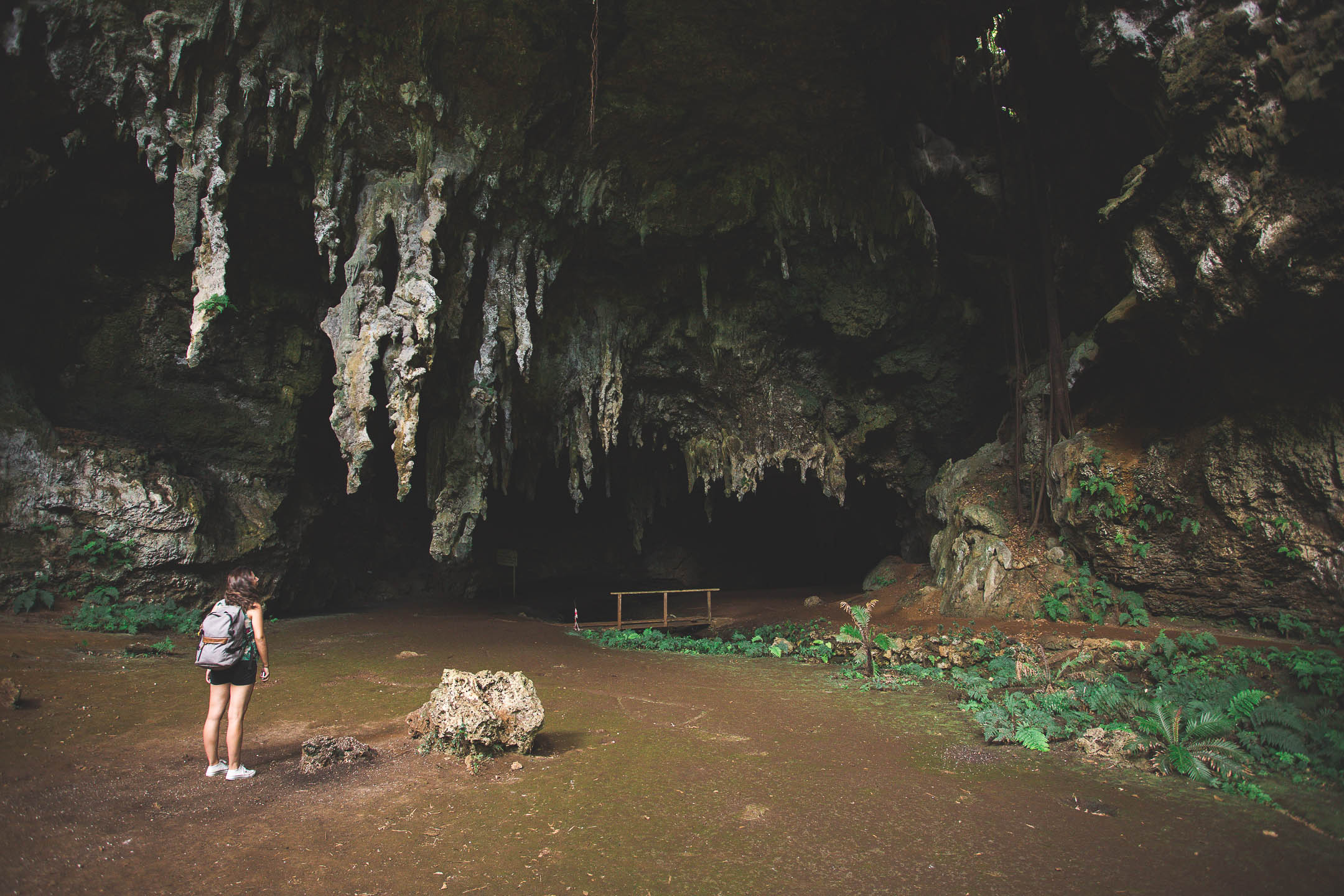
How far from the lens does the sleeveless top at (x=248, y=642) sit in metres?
4.10

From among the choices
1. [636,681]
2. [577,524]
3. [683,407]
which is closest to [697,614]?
[683,407]

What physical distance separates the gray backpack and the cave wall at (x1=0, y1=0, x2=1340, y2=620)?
17.6 ft

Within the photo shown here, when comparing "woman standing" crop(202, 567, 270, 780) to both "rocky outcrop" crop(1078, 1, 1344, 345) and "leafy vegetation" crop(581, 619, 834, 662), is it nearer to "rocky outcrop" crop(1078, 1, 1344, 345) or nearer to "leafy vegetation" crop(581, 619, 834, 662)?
"leafy vegetation" crop(581, 619, 834, 662)

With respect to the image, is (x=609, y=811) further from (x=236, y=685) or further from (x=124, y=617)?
(x=124, y=617)

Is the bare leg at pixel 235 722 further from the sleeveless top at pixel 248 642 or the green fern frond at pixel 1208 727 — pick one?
the green fern frond at pixel 1208 727

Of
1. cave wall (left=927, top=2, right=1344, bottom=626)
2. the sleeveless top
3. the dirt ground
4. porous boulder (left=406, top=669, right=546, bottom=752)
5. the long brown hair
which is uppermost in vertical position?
cave wall (left=927, top=2, right=1344, bottom=626)

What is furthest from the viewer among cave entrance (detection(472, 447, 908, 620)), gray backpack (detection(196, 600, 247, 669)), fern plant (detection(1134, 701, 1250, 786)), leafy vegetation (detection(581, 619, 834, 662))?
cave entrance (detection(472, 447, 908, 620))

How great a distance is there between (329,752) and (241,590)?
1213mm

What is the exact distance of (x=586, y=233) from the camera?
11.5 meters

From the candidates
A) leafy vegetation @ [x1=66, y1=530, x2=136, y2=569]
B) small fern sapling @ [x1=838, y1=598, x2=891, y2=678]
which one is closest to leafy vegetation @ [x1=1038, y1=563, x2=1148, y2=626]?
small fern sapling @ [x1=838, y1=598, x2=891, y2=678]

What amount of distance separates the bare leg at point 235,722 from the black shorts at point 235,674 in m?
0.03

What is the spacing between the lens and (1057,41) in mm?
9102

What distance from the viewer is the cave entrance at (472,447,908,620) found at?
17734 millimetres

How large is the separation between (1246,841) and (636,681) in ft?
17.3
